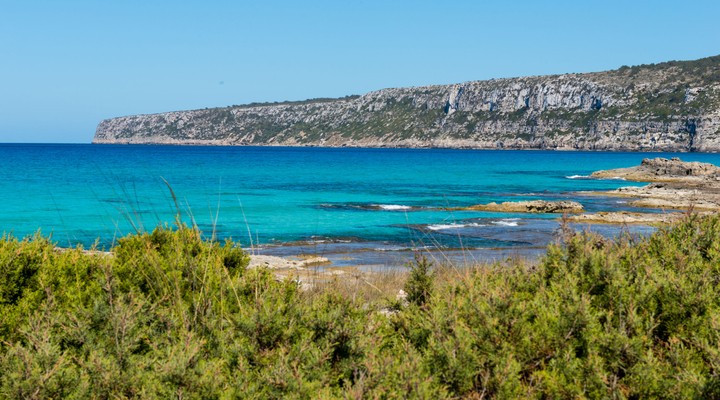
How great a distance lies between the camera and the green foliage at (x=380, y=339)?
12.0 ft

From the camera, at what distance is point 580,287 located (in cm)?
564

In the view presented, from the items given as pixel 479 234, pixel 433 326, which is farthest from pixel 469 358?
pixel 479 234

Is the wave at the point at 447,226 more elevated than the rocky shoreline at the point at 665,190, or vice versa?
the wave at the point at 447,226

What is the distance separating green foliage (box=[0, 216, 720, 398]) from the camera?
366 centimetres

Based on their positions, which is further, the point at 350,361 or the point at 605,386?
the point at 350,361

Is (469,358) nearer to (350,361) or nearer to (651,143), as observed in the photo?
(350,361)

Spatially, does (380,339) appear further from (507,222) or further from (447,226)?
(507,222)

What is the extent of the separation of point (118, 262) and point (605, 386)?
5196mm

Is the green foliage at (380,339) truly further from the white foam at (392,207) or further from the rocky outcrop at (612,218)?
the white foam at (392,207)

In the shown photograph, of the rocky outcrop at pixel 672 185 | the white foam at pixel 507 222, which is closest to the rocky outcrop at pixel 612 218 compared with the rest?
the rocky outcrop at pixel 672 185

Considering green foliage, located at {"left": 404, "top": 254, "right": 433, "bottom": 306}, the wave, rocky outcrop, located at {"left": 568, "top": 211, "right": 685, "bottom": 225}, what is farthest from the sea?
green foliage, located at {"left": 404, "top": 254, "right": 433, "bottom": 306}

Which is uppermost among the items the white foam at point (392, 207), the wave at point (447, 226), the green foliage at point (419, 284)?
the green foliage at point (419, 284)

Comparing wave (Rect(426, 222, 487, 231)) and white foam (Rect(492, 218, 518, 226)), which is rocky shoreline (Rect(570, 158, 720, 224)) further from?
wave (Rect(426, 222, 487, 231))

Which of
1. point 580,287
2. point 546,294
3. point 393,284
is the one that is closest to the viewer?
point 546,294
